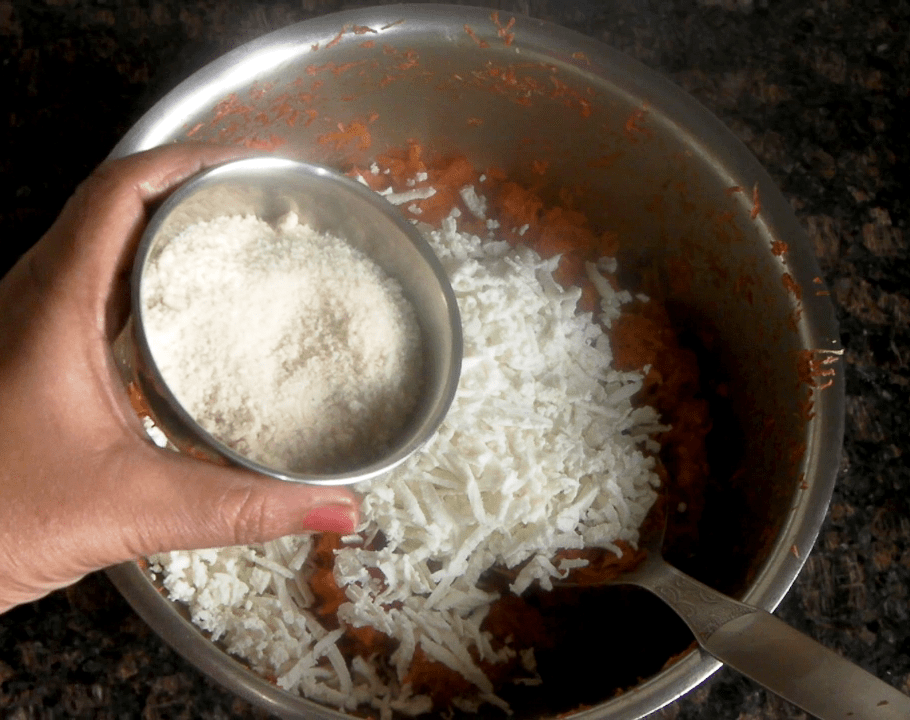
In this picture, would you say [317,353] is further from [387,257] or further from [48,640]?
[48,640]

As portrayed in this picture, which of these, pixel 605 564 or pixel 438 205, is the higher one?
pixel 438 205

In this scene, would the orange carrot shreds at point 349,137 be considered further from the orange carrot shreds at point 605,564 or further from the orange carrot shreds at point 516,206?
the orange carrot shreds at point 605,564

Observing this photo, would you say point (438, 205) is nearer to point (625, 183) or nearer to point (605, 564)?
point (625, 183)

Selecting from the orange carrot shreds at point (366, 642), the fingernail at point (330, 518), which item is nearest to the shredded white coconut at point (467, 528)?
the orange carrot shreds at point (366, 642)

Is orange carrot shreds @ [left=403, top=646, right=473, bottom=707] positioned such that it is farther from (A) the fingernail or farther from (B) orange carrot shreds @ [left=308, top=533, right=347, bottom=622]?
(A) the fingernail

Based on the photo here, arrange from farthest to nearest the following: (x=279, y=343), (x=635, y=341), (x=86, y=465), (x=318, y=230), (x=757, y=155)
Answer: (x=757, y=155) → (x=635, y=341) → (x=318, y=230) → (x=279, y=343) → (x=86, y=465)

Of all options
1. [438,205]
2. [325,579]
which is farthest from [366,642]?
[438,205]
